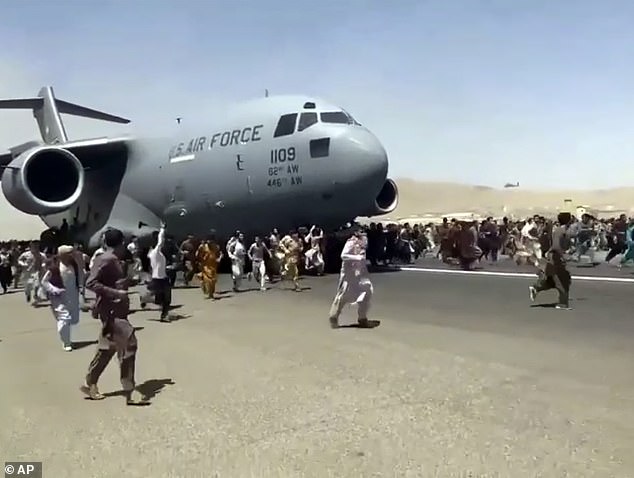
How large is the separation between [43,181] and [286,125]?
8105 millimetres

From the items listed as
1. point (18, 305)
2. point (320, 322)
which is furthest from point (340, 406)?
point (18, 305)

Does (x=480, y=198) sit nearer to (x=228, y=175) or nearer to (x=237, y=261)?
(x=228, y=175)

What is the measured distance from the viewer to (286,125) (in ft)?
56.1

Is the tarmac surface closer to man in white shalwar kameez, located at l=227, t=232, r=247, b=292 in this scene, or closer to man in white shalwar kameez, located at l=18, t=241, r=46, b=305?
man in white shalwar kameez, located at l=18, t=241, r=46, b=305

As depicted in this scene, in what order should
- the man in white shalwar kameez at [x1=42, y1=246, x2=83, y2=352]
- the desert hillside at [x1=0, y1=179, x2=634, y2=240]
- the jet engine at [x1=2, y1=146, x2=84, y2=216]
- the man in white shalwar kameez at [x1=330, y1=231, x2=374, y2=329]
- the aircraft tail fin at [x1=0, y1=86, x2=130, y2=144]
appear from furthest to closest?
the desert hillside at [x1=0, y1=179, x2=634, y2=240], the aircraft tail fin at [x1=0, y1=86, x2=130, y2=144], the jet engine at [x1=2, y1=146, x2=84, y2=216], the man in white shalwar kameez at [x1=330, y1=231, x2=374, y2=329], the man in white shalwar kameez at [x1=42, y1=246, x2=83, y2=352]

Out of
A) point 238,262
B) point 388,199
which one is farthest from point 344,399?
point 388,199

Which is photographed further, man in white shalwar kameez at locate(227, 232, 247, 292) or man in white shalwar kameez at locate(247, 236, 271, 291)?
man in white shalwar kameez at locate(247, 236, 271, 291)

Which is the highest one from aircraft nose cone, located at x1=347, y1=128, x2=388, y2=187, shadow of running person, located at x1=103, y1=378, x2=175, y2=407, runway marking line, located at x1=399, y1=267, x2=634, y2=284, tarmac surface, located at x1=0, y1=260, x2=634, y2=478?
aircraft nose cone, located at x1=347, y1=128, x2=388, y2=187

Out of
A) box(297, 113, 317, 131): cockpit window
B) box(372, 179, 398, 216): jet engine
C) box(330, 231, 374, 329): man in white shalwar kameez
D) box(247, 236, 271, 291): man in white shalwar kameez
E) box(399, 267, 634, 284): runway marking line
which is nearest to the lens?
box(330, 231, 374, 329): man in white shalwar kameez

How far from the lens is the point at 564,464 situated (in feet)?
14.3

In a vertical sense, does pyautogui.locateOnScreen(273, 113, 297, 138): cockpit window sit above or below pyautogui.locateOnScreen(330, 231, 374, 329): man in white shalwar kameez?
above

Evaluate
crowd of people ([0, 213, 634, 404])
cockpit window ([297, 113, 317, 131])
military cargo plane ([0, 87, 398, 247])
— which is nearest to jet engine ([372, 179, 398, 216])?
military cargo plane ([0, 87, 398, 247])

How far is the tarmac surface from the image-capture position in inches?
181

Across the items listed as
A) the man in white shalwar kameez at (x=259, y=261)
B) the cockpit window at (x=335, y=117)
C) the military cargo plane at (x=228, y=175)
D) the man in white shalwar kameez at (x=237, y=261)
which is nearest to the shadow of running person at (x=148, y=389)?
the man in white shalwar kameez at (x=237, y=261)
